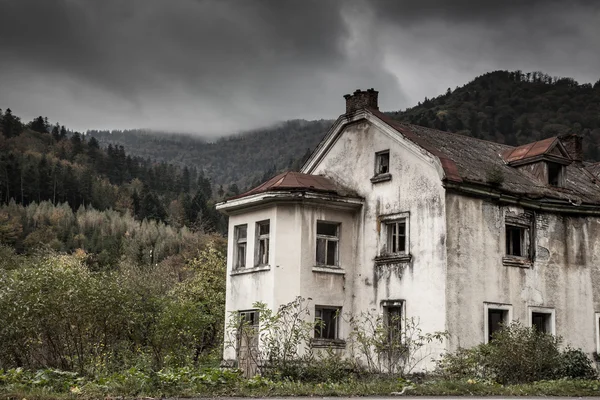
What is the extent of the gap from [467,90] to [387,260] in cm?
11100

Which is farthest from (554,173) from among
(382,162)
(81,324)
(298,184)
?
(81,324)

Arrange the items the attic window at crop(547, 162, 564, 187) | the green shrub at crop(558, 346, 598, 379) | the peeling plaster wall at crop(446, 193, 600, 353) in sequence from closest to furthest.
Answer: the green shrub at crop(558, 346, 598, 379)
the peeling plaster wall at crop(446, 193, 600, 353)
the attic window at crop(547, 162, 564, 187)

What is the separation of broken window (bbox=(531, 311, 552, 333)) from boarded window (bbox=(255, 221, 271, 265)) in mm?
9662

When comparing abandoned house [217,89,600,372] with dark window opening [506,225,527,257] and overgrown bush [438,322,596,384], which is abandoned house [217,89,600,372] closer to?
dark window opening [506,225,527,257]

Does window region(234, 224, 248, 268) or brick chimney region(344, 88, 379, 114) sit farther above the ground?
brick chimney region(344, 88, 379, 114)

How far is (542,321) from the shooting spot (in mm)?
25734

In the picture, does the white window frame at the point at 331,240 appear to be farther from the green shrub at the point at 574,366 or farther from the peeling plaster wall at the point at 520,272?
the green shrub at the point at 574,366

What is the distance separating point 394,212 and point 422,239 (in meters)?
1.71

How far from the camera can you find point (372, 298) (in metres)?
25.4

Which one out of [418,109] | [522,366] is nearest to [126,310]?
[522,366]

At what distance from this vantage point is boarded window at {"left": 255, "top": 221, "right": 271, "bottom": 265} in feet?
86.7

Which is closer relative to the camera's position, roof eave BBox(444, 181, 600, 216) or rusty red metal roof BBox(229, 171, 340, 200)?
roof eave BBox(444, 181, 600, 216)

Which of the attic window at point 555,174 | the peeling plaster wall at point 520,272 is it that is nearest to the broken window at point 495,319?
the peeling plaster wall at point 520,272

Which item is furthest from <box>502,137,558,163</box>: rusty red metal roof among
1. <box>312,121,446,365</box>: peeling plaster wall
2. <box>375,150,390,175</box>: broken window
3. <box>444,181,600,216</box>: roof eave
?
<box>312,121,446,365</box>: peeling plaster wall
